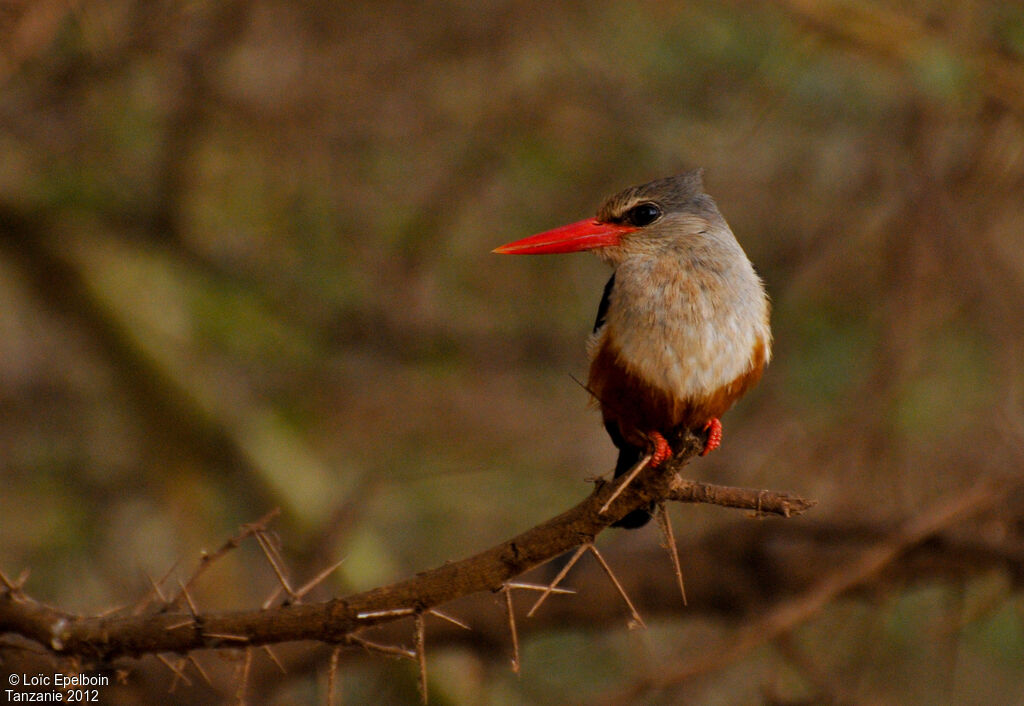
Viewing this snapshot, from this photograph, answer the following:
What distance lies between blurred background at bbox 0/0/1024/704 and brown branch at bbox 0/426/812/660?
6.11ft

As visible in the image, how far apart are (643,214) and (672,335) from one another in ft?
2.31

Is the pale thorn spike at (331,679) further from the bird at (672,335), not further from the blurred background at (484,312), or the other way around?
the blurred background at (484,312)

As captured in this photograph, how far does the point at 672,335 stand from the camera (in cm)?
290

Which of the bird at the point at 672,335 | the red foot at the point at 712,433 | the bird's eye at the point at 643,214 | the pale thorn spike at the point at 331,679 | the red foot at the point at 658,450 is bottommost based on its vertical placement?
the pale thorn spike at the point at 331,679

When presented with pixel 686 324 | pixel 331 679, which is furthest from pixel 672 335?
pixel 331 679

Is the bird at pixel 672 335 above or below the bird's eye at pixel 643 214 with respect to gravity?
below

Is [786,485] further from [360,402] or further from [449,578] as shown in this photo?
[449,578]

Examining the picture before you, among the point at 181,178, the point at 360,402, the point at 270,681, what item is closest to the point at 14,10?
the point at 181,178

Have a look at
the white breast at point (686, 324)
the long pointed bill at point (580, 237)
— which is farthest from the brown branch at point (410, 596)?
the long pointed bill at point (580, 237)

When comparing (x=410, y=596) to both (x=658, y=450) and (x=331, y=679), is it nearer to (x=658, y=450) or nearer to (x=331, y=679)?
(x=331, y=679)

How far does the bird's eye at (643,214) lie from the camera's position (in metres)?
3.47

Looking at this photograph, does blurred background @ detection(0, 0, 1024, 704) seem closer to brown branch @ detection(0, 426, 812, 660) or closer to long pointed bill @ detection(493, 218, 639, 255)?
long pointed bill @ detection(493, 218, 639, 255)

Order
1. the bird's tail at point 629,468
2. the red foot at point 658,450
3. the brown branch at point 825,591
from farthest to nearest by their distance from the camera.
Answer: the brown branch at point 825,591 → the bird's tail at point 629,468 → the red foot at point 658,450

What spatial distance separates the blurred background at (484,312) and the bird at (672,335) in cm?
143
